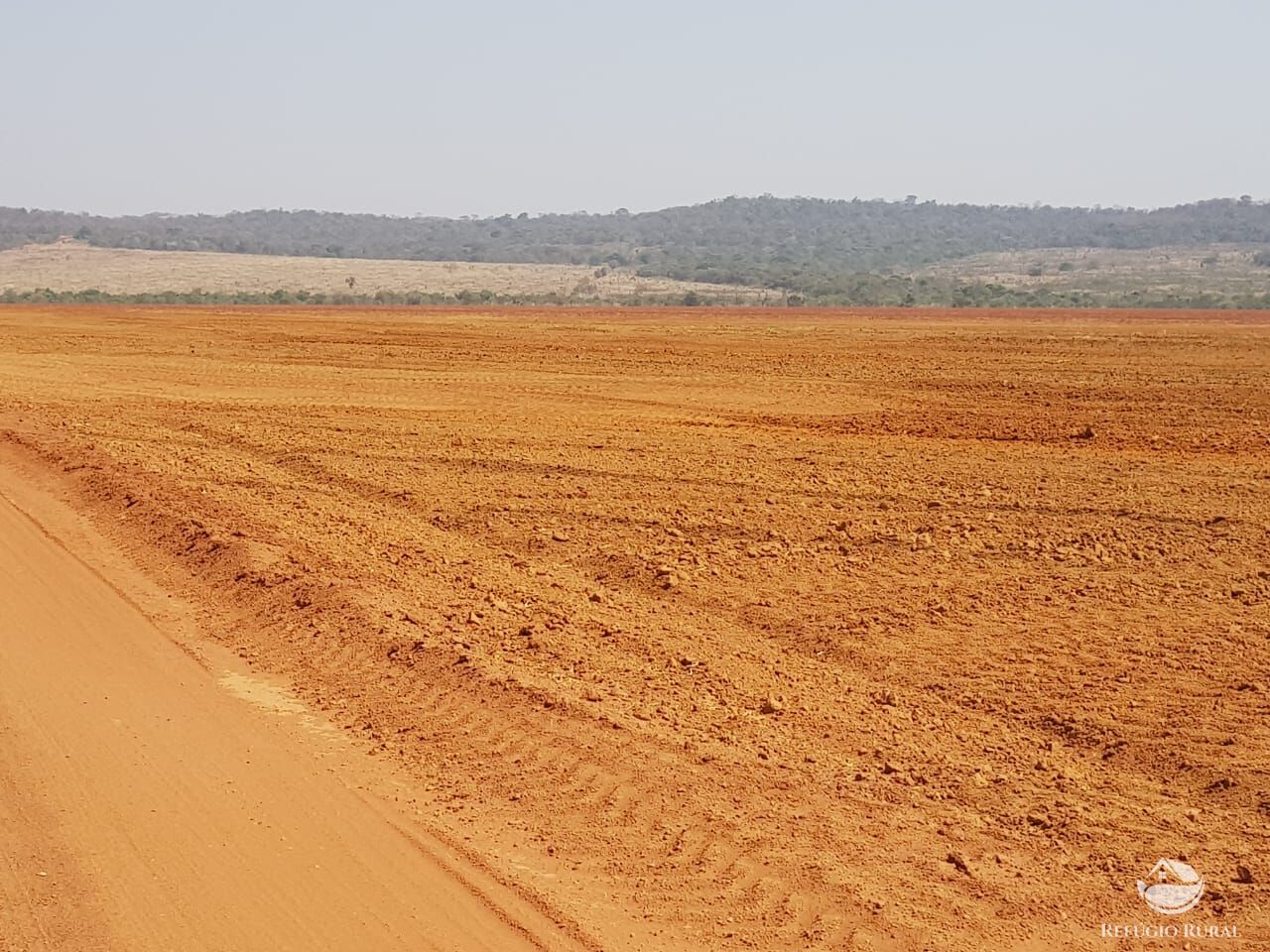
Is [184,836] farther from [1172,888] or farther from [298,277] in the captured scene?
[298,277]

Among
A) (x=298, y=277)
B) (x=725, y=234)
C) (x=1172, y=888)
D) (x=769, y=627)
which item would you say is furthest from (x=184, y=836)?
(x=725, y=234)

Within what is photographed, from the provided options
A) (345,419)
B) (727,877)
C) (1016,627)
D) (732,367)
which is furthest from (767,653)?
(732,367)

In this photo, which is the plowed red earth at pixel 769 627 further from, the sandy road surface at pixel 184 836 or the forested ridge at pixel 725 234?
the forested ridge at pixel 725 234

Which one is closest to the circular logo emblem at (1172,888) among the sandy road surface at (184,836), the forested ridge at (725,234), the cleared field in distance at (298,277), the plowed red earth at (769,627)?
the plowed red earth at (769,627)

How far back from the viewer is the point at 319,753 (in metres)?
7.52

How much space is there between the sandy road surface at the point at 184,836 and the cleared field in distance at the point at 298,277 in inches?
2058

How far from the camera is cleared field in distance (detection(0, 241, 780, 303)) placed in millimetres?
75500

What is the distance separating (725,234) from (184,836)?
152 metres

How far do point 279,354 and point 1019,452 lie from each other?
18425 millimetres

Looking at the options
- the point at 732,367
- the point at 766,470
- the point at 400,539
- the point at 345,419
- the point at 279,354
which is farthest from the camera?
the point at 279,354

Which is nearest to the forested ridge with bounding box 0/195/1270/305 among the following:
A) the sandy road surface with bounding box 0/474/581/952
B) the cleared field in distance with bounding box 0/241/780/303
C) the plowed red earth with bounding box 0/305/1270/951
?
the cleared field in distance with bounding box 0/241/780/303

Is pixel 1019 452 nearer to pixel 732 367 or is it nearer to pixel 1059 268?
pixel 732 367

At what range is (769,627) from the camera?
9438mm

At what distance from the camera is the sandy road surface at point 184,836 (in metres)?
5.54
